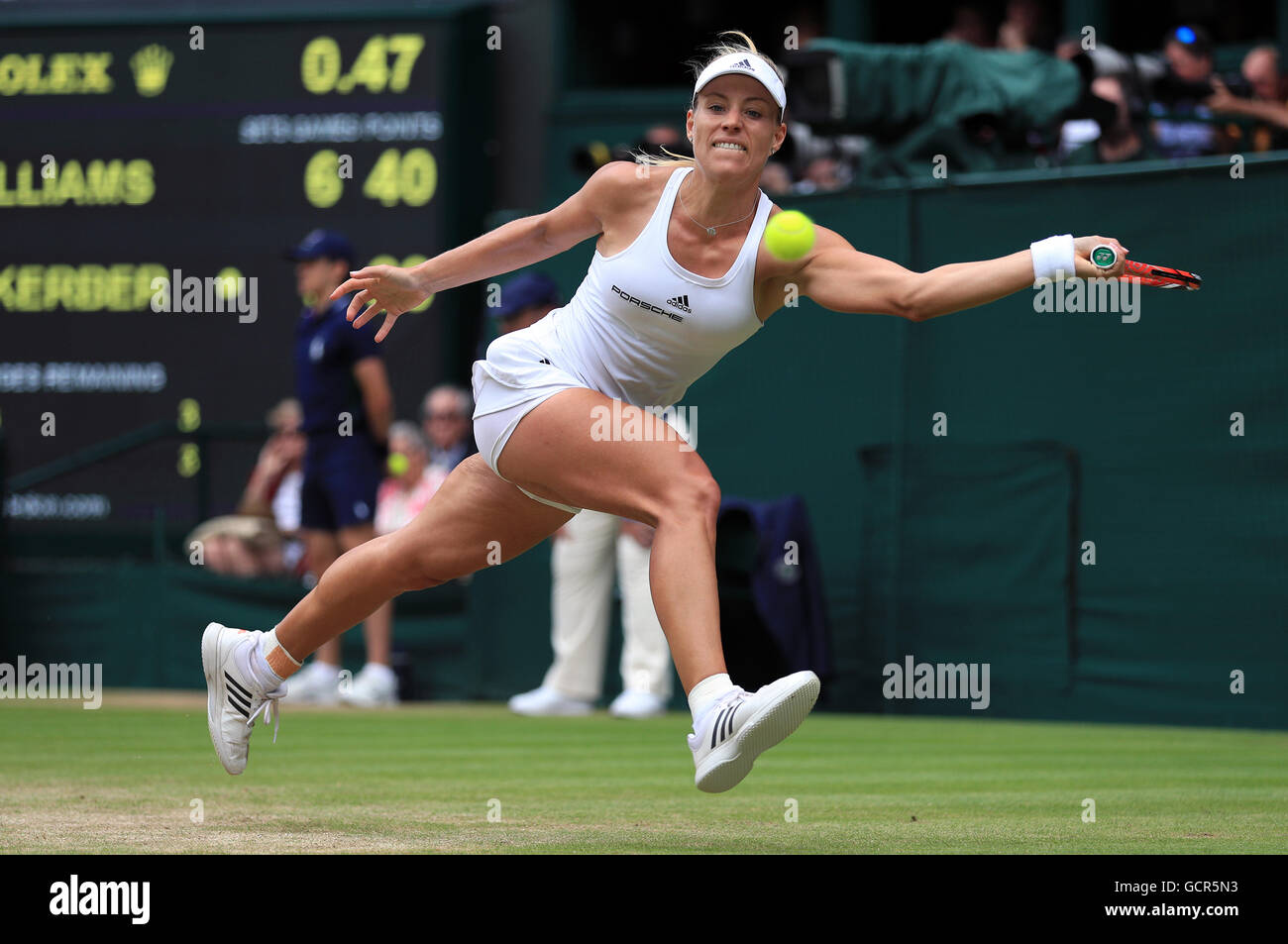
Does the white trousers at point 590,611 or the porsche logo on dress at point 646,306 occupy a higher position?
the porsche logo on dress at point 646,306

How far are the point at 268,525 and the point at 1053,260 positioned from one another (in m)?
8.68

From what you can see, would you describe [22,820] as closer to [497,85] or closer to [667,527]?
[667,527]

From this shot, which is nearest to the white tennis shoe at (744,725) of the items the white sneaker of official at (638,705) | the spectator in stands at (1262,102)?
the white sneaker of official at (638,705)

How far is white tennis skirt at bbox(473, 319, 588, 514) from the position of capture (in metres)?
5.07

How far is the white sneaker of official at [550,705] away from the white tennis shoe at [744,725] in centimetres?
559

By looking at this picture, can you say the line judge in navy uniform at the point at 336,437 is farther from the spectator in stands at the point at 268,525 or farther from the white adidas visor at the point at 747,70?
the white adidas visor at the point at 747,70

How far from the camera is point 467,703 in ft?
36.8

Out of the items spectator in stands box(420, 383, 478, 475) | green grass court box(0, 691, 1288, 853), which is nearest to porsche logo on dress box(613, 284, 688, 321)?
green grass court box(0, 691, 1288, 853)

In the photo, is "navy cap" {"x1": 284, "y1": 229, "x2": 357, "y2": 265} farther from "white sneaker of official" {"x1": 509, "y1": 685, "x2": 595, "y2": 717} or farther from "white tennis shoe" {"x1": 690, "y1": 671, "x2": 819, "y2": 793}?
"white tennis shoe" {"x1": 690, "y1": 671, "x2": 819, "y2": 793}

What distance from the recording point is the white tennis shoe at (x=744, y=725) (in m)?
4.43

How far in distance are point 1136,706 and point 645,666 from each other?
250cm

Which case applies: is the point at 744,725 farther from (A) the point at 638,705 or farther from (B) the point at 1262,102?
(B) the point at 1262,102

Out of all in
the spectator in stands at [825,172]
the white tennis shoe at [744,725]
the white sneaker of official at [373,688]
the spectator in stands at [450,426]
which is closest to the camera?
the white tennis shoe at [744,725]
